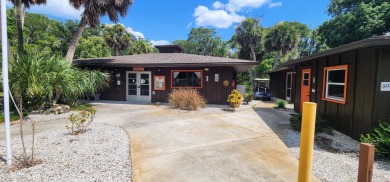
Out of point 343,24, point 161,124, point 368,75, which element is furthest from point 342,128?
point 343,24

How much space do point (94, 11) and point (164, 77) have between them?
481 centimetres

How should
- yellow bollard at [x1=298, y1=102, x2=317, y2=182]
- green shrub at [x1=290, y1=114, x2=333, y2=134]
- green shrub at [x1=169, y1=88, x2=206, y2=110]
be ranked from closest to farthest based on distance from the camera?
yellow bollard at [x1=298, y1=102, x2=317, y2=182]
green shrub at [x1=290, y1=114, x2=333, y2=134]
green shrub at [x1=169, y1=88, x2=206, y2=110]

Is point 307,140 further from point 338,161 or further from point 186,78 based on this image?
point 186,78

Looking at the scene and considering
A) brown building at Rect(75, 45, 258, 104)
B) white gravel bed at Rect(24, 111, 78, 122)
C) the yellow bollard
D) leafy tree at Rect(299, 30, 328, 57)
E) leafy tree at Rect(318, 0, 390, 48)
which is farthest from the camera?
leafy tree at Rect(299, 30, 328, 57)

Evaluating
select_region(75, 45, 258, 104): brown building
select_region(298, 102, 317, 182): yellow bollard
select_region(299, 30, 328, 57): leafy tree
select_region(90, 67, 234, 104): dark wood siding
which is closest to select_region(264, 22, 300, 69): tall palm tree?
select_region(299, 30, 328, 57): leafy tree

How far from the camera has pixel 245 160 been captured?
3.73 metres

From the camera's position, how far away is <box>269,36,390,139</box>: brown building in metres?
4.53

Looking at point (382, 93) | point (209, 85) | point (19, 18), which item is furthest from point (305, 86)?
point (19, 18)

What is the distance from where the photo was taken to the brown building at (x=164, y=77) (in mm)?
11352

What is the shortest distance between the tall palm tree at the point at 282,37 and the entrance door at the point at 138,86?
15.8 metres

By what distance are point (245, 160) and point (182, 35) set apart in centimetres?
4928

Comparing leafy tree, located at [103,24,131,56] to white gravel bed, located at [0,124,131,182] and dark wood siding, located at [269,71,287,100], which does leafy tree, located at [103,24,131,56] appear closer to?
dark wood siding, located at [269,71,287,100]

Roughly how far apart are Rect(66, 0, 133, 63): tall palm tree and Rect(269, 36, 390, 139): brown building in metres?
9.57

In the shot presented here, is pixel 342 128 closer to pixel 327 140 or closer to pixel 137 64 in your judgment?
pixel 327 140
